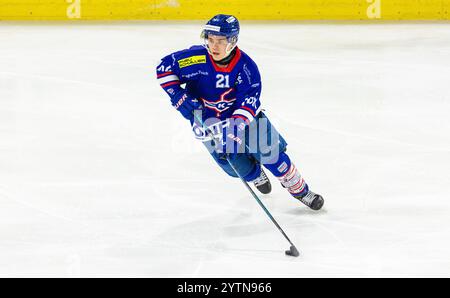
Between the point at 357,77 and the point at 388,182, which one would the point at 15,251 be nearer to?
the point at 388,182

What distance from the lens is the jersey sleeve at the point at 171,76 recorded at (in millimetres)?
4383

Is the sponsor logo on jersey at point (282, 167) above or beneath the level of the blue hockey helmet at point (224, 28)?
beneath

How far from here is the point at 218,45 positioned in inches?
166

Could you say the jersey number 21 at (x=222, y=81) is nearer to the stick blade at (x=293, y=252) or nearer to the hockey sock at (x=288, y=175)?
the hockey sock at (x=288, y=175)

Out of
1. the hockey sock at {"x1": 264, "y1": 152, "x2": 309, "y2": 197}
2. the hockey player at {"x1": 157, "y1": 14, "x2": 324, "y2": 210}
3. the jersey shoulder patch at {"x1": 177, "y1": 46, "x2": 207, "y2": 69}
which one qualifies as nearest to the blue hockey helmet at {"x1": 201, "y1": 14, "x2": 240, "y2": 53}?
the hockey player at {"x1": 157, "y1": 14, "x2": 324, "y2": 210}

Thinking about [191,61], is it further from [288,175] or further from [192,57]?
[288,175]

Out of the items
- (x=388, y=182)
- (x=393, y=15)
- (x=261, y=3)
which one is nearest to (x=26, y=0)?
(x=261, y=3)

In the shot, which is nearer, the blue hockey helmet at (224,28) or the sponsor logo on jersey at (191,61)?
the blue hockey helmet at (224,28)

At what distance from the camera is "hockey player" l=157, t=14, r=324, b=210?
4289 millimetres

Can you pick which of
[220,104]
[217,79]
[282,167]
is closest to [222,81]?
[217,79]

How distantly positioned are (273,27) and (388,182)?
4994 millimetres

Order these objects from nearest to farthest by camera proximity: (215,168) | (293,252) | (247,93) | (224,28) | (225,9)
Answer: (293,252), (224,28), (247,93), (215,168), (225,9)

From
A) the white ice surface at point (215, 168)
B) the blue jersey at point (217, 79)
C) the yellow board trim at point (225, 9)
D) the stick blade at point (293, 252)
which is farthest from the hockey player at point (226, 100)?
the yellow board trim at point (225, 9)

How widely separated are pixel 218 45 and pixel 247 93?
0.96ft
